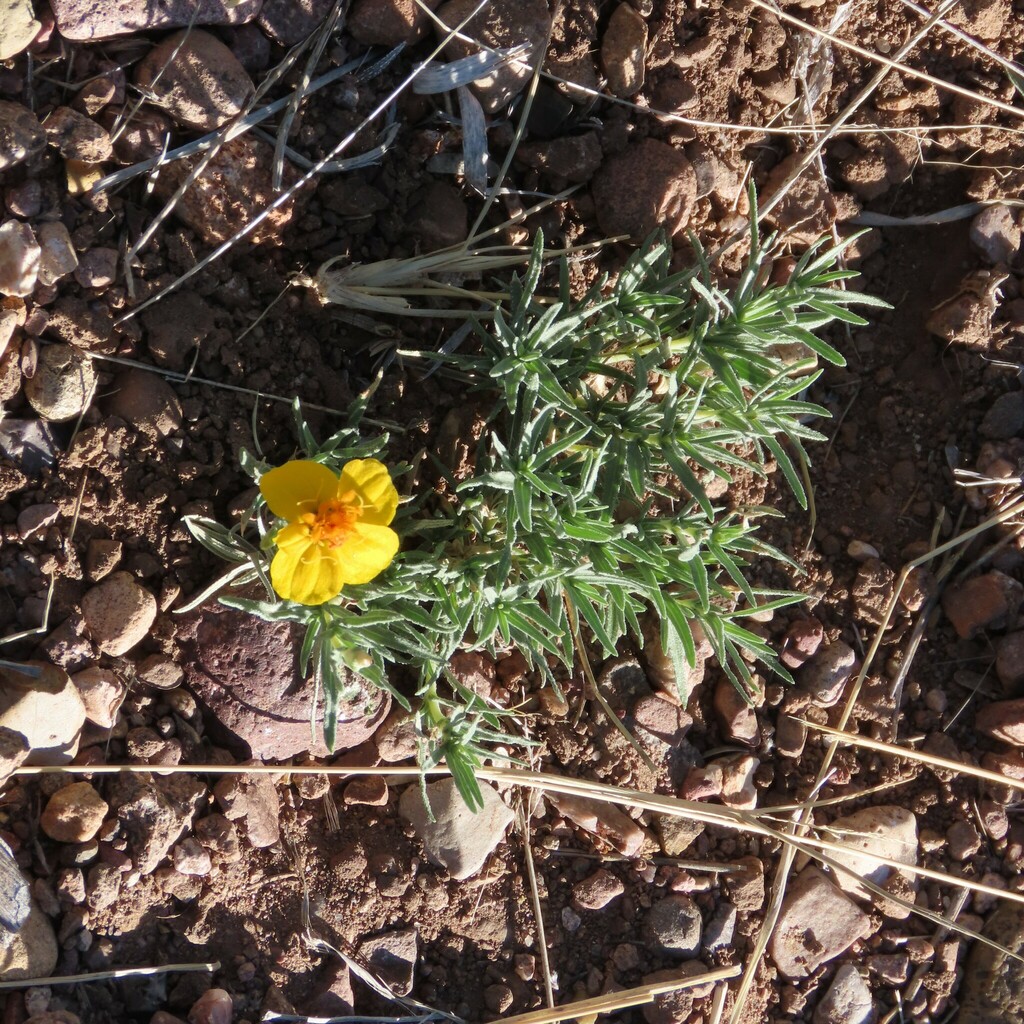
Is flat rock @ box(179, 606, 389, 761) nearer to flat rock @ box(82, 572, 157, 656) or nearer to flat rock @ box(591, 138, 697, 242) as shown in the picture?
flat rock @ box(82, 572, 157, 656)

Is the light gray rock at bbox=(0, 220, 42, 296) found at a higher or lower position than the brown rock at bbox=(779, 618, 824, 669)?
higher

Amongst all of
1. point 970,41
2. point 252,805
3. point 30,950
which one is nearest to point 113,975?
point 30,950

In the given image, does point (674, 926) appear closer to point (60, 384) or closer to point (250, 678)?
point (250, 678)

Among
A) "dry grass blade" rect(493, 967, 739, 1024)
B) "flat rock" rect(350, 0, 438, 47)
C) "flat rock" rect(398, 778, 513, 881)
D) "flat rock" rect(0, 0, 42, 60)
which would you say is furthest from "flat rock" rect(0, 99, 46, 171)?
"dry grass blade" rect(493, 967, 739, 1024)

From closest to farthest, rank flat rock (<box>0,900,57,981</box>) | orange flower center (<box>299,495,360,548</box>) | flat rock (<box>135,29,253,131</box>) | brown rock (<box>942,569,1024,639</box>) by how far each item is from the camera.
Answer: orange flower center (<box>299,495,360,548</box>) < flat rock (<box>0,900,57,981</box>) < flat rock (<box>135,29,253,131</box>) < brown rock (<box>942,569,1024,639</box>)

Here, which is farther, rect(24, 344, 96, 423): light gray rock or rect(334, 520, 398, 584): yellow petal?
rect(24, 344, 96, 423): light gray rock

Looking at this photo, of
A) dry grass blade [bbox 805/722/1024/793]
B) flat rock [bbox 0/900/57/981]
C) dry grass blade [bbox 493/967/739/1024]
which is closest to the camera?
flat rock [bbox 0/900/57/981]

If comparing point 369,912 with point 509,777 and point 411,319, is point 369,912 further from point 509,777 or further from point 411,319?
point 411,319

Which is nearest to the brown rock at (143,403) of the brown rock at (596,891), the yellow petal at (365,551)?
the yellow petal at (365,551)
